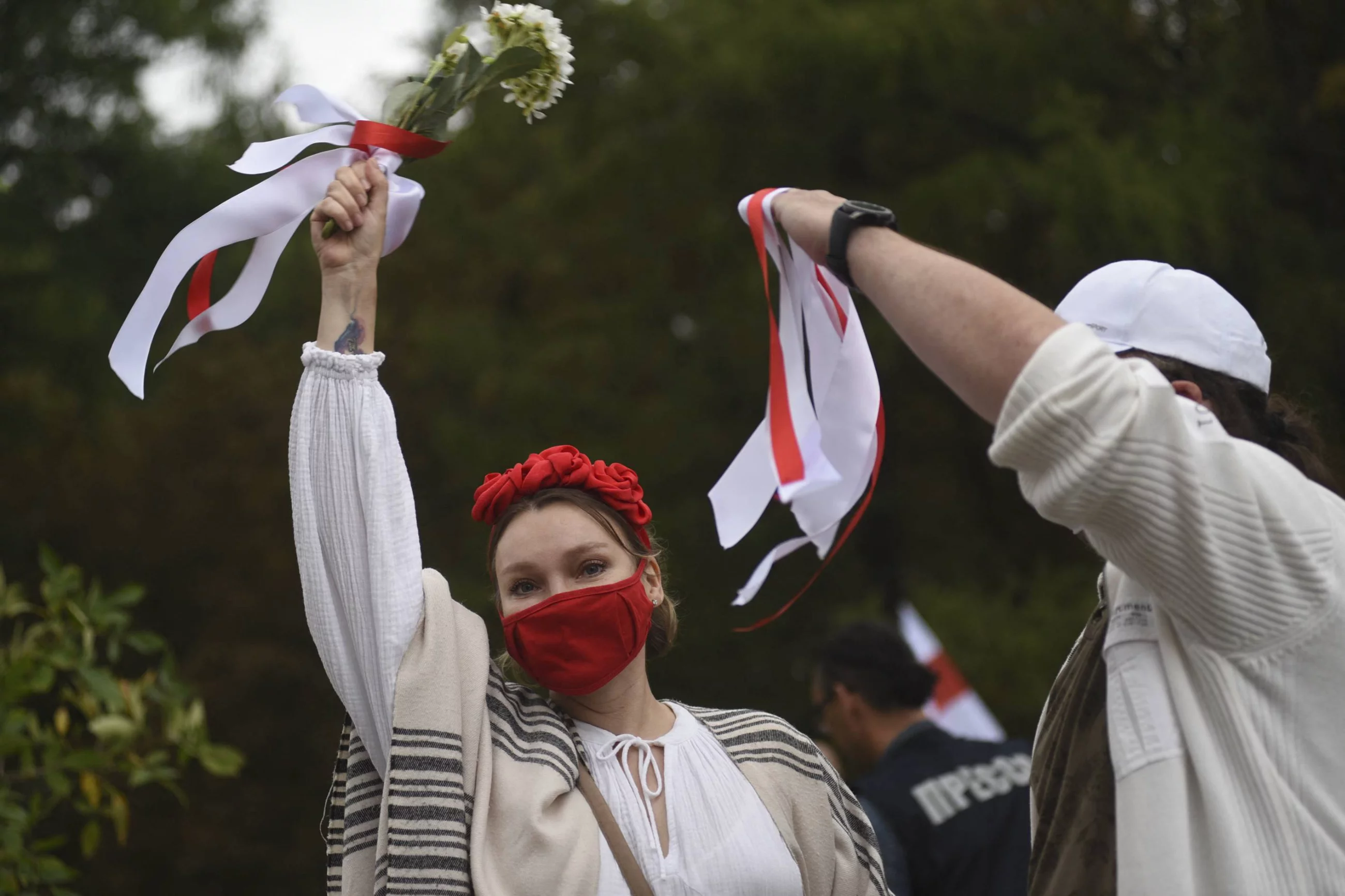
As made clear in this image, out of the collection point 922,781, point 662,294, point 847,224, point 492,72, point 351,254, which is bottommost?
point 922,781

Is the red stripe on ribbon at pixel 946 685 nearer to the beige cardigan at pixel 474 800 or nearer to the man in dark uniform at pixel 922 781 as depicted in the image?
the man in dark uniform at pixel 922 781

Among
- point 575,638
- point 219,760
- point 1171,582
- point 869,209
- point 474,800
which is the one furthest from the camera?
point 219,760

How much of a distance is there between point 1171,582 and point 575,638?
1078 millimetres

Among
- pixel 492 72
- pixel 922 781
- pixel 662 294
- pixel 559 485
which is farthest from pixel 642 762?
pixel 662 294

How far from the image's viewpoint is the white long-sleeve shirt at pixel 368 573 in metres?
2.15

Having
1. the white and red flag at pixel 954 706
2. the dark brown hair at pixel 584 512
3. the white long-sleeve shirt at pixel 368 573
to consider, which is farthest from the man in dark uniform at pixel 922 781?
the white and red flag at pixel 954 706

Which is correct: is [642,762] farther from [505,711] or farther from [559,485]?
[559,485]

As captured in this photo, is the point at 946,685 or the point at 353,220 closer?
the point at 353,220

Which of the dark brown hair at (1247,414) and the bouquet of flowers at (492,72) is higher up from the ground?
the bouquet of flowers at (492,72)

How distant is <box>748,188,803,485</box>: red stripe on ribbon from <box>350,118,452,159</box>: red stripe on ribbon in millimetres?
575

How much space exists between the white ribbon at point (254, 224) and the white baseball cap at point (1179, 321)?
3.71 ft

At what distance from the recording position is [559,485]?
8.27ft

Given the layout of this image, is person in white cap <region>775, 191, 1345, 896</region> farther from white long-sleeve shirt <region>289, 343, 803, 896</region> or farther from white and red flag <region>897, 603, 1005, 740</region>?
white and red flag <region>897, 603, 1005, 740</region>

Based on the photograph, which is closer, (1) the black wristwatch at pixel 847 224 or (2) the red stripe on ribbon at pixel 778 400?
(1) the black wristwatch at pixel 847 224
